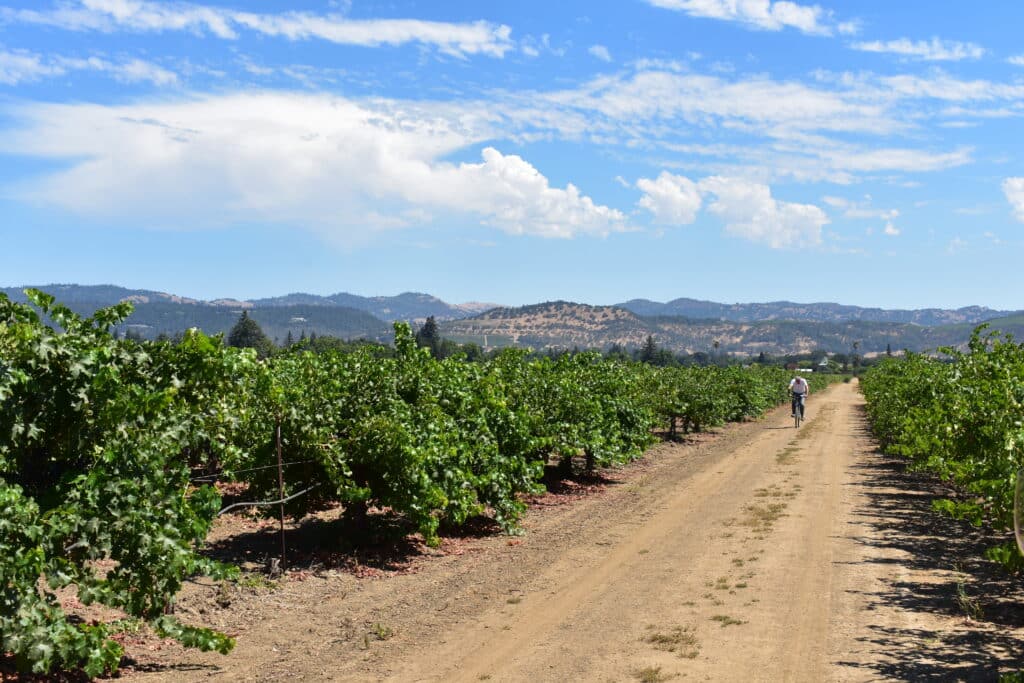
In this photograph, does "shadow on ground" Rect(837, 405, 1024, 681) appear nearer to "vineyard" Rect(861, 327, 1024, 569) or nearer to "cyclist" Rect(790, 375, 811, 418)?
"vineyard" Rect(861, 327, 1024, 569)

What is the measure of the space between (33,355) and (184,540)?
1.81 meters

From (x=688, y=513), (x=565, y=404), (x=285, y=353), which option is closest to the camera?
(x=688, y=513)

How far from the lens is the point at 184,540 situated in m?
6.84

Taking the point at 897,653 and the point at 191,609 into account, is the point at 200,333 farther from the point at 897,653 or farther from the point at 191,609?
the point at 897,653

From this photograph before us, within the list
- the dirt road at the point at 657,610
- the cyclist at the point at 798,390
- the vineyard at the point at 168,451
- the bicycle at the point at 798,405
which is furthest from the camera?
the bicycle at the point at 798,405

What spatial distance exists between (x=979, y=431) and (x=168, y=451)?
917 cm

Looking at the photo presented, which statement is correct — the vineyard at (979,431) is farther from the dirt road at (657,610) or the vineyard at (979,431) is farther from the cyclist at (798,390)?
the cyclist at (798,390)

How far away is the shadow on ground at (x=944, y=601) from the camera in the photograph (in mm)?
7176

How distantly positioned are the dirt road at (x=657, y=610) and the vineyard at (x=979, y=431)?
3.12 ft

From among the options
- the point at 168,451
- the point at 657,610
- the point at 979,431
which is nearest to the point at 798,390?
the point at 979,431

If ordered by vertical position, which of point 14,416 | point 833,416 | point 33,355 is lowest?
point 833,416

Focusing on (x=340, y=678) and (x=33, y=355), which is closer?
(x=33, y=355)

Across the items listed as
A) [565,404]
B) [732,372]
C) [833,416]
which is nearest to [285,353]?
[565,404]

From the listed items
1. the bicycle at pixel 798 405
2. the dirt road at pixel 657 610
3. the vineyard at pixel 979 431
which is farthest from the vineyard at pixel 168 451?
the bicycle at pixel 798 405
